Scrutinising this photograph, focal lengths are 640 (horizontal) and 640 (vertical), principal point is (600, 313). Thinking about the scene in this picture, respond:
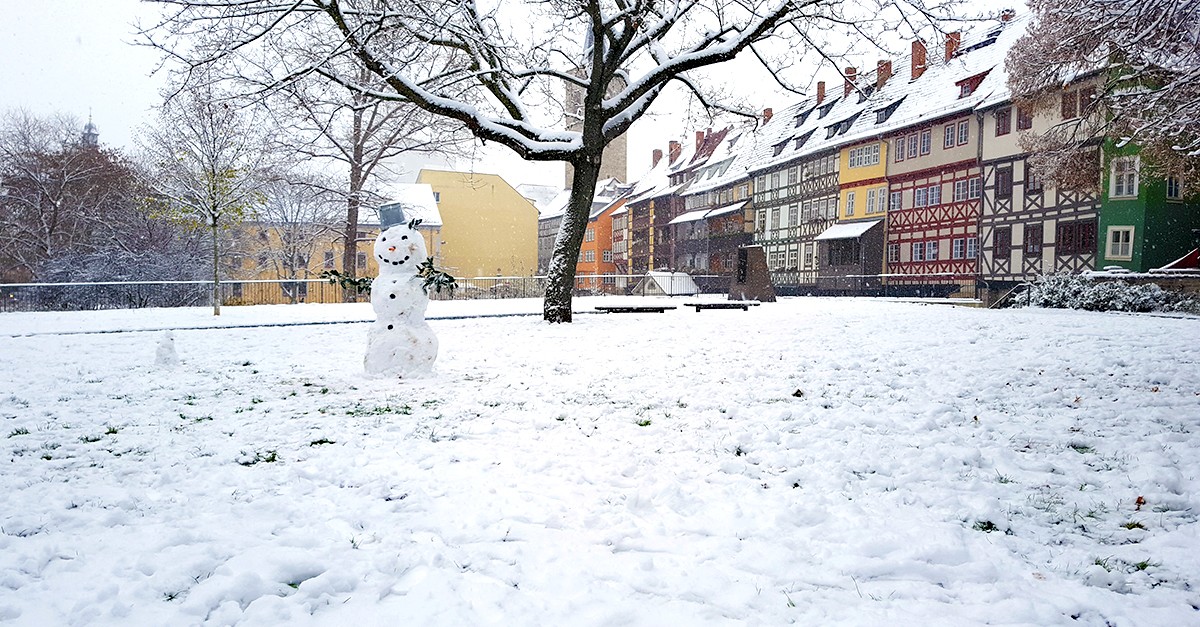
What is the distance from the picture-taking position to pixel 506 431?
510 centimetres

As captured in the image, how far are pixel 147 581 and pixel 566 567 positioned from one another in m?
1.74

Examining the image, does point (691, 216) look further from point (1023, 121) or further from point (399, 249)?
point (399, 249)

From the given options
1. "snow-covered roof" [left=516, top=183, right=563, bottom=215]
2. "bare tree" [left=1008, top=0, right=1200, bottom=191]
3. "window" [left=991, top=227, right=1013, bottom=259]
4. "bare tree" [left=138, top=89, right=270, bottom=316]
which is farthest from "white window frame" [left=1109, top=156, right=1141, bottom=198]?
"snow-covered roof" [left=516, top=183, right=563, bottom=215]

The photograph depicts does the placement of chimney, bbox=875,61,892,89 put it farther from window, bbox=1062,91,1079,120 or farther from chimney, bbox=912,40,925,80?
window, bbox=1062,91,1079,120

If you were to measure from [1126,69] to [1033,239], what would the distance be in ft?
41.5

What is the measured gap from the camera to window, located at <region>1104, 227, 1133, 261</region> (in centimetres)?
2394

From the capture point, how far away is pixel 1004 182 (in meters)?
28.0

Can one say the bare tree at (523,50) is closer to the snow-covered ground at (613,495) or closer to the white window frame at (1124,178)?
the snow-covered ground at (613,495)

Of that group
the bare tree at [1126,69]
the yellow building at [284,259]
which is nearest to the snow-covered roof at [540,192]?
the yellow building at [284,259]

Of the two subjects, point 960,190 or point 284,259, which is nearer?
point 960,190

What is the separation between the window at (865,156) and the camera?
33688 mm

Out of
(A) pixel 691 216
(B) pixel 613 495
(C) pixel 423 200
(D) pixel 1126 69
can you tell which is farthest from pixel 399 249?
(A) pixel 691 216

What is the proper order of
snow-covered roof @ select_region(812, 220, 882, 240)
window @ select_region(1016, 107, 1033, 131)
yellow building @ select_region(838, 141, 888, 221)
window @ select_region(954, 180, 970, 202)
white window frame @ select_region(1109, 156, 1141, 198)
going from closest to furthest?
white window frame @ select_region(1109, 156, 1141, 198) < window @ select_region(1016, 107, 1033, 131) < window @ select_region(954, 180, 970, 202) < snow-covered roof @ select_region(812, 220, 882, 240) < yellow building @ select_region(838, 141, 888, 221)

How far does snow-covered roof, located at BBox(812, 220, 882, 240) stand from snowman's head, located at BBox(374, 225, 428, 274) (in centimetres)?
2978
